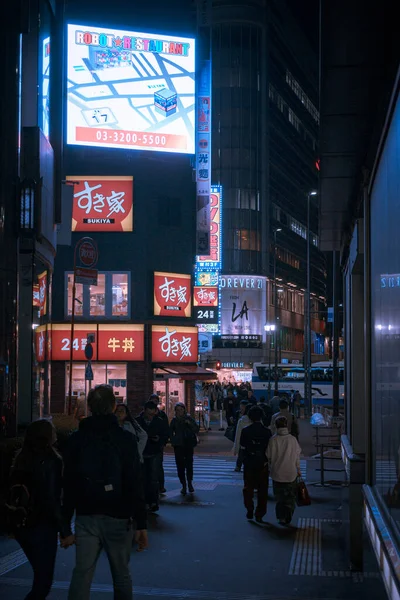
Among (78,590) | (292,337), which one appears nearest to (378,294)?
(78,590)

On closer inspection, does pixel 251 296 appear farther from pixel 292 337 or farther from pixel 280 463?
pixel 280 463

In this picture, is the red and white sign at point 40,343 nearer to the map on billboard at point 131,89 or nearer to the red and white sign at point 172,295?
the red and white sign at point 172,295

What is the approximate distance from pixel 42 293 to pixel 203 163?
22430 mm

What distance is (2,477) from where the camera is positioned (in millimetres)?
10703

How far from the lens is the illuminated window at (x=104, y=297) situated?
35531mm

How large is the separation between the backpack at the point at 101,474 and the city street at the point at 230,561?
2899 millimetres

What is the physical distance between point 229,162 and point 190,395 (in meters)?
42.5

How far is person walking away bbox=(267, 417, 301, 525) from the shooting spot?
484 inches

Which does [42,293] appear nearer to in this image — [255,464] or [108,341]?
[255,464]

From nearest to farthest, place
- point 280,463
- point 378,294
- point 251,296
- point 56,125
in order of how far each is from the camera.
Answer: point 378,294
point 280,463
point 56,125
point 251,296

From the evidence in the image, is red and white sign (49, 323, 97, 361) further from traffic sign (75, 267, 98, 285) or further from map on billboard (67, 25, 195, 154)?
traffic sign (75, 267, 98, 285)

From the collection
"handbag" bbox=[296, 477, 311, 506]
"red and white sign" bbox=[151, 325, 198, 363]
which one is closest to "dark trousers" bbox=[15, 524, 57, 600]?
"handbag" bbox=[296, 477, 311, 506]

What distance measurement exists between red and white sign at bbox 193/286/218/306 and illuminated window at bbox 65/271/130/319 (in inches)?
167

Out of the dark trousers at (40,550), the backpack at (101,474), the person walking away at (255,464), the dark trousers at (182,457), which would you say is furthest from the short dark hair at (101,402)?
the dark trousers at (182,457)
